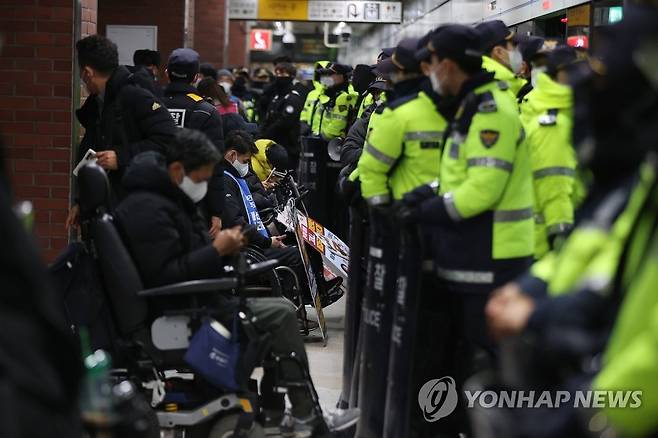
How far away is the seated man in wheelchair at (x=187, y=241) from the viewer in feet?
17.7

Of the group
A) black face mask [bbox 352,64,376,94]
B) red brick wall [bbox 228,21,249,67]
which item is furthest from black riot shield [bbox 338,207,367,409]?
red brick wall [bbox 228,21,249,67]

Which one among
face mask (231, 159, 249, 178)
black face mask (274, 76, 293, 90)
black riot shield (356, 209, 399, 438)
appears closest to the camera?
black riot shield (356, 209, 399, 438)

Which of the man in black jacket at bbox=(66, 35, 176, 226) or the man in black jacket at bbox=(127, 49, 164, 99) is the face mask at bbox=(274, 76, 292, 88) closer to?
the man in black jacket at bbox=(127, 49, 164, 99)

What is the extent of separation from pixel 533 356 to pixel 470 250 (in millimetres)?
2423

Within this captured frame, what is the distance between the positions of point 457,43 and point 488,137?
441 millimetres

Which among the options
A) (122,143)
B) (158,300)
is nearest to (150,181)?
(158,300)

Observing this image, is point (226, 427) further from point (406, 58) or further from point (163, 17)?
point (163, 17)

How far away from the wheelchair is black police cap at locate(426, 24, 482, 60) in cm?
122

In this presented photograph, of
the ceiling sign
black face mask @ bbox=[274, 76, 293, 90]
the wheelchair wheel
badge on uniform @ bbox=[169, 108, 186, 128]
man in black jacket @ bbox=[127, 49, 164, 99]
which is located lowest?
the wheelchair wheel

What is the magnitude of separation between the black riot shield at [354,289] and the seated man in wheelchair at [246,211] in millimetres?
1530

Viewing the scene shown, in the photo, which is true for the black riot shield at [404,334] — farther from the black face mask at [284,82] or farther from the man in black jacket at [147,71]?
the black face mask at [284,82]

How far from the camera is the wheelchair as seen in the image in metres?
5.30

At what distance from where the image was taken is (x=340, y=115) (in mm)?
12656

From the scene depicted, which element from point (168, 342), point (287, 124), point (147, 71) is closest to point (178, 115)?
point (147, 71)
